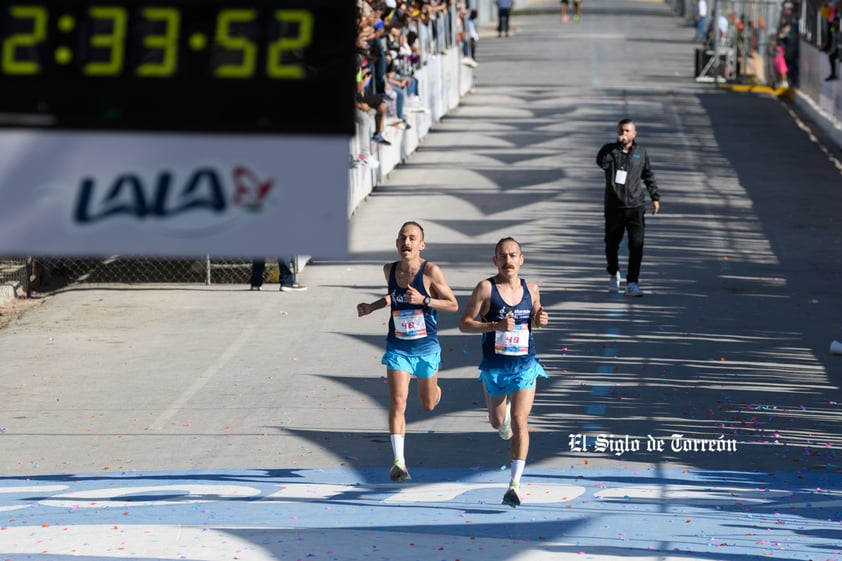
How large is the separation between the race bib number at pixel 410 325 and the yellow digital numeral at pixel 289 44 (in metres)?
5.97

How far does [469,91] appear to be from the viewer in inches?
1866

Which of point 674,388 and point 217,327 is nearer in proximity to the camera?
point 674,388

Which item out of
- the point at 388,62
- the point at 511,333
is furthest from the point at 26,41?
the point at 388,62

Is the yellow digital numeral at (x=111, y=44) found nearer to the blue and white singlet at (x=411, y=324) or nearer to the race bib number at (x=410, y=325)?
the blue and white singlet at (x=411, y=324)

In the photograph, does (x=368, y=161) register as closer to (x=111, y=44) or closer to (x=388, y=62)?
(x=388, y=62)

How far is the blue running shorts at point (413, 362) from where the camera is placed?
12.5m

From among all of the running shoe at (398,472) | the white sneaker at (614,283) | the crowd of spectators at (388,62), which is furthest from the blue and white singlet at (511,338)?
the crowd of spectators at (388,62)

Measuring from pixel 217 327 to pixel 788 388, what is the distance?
266 inches

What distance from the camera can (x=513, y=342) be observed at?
12.0 meters

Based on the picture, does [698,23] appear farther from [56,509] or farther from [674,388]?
[56,509]

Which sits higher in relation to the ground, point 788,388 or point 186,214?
point 186,214

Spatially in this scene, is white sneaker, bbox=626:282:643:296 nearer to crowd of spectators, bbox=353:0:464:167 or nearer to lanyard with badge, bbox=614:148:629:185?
lanyard with badge, bbox=614:148:629:185

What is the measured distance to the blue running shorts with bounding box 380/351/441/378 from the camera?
12500mm

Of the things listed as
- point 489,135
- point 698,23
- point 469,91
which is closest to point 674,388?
point 489,135
